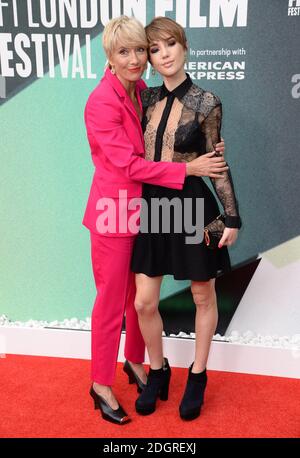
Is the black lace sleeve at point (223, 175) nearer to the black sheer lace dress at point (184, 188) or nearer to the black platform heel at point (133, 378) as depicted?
the black sheer lace dress at point (184, 188)

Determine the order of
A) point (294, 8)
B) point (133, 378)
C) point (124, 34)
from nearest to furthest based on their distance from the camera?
point (124, 34) < point (294, 8) < point (133, 378)

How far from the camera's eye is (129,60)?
66.6 inches

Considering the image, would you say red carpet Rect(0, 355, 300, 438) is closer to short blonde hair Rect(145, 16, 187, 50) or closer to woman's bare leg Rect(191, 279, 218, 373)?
woman's bare leg Rect(191, 279, 218, 373)

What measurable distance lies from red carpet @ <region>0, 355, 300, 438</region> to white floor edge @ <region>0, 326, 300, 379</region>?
5cm

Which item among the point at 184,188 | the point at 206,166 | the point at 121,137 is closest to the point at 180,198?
the point at 184,188

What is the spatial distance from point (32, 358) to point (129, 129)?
1.34m

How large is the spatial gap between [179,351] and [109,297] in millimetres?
660

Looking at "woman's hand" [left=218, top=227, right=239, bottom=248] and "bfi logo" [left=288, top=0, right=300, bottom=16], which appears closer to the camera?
Answer: "woman's hand" [left=218, top=227, right=239, bottom=248]

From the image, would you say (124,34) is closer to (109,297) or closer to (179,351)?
(109,297)

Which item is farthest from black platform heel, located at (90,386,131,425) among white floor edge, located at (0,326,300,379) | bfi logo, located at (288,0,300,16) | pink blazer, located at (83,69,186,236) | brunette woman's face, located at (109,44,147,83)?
bfi logo, located at (288,0,300,16)

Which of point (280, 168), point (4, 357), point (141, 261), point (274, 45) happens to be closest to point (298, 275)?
point (280, 168)

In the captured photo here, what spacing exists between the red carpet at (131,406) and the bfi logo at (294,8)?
1587 mm

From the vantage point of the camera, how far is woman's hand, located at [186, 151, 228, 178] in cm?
174

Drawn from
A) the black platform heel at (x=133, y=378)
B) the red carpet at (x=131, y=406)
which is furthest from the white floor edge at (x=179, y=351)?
the black platform heel at (x=133, y=378)
